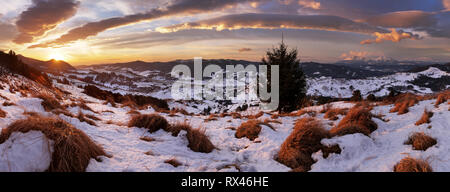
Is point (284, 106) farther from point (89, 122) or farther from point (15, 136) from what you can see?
point (15, 136)

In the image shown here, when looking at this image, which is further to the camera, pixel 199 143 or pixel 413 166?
pixel 199 143

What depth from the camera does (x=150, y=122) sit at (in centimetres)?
649

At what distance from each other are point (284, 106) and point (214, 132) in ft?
49.2

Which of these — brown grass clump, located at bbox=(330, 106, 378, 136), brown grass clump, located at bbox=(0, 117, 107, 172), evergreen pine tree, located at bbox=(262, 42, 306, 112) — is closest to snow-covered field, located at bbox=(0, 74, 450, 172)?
brown grass clump, located at bbox=(0, 117, 107, 172)

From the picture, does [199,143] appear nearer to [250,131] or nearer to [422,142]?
[250,131]

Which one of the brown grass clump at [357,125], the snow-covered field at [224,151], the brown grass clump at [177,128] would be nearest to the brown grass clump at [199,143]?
the snow-covered field at [224,151]

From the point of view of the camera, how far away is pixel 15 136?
3184 mm

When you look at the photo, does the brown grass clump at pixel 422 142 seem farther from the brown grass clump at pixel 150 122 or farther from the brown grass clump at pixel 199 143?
the brown grass clump at pixel 150 122

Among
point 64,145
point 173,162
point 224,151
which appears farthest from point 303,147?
point 64,145

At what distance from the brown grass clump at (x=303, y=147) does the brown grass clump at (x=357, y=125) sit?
486mm

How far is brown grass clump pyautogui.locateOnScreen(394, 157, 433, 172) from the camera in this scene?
3117 millimetres

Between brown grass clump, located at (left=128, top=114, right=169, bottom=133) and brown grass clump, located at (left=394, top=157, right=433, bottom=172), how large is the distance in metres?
5.66

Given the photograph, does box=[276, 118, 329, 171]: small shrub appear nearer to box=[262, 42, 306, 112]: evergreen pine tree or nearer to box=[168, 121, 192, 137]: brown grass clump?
box=[168, 121, 192, 137]: brown grass clump

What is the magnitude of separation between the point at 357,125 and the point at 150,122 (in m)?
6.00
